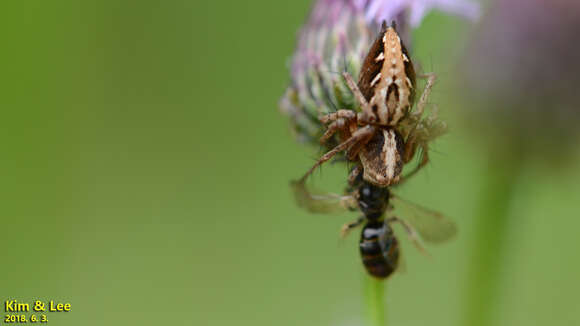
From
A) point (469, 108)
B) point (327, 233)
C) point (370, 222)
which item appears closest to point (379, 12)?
point (469, 108)

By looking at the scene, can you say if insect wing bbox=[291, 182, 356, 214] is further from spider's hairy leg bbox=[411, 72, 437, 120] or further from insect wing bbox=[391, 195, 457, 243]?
spider's hairy leg bbox=[411, 72, 437, 120]

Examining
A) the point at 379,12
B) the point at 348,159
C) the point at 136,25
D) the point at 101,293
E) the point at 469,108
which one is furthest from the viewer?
the point at 136,25

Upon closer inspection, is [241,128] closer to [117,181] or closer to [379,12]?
[117,181]

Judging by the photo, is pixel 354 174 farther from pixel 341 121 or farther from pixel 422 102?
pixel 422 102

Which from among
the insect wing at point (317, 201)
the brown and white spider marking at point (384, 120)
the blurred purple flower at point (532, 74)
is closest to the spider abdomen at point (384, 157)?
the brown and white spider marking at point (384, 120)

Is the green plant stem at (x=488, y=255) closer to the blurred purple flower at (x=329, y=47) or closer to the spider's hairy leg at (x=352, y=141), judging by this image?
the blurred purple flower at (x=329, y=47)

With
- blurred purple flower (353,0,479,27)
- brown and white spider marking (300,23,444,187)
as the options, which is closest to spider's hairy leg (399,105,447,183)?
brown and white spider marking (300,23,444,187)

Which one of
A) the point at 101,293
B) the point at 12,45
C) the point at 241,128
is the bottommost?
the point at 101,293
